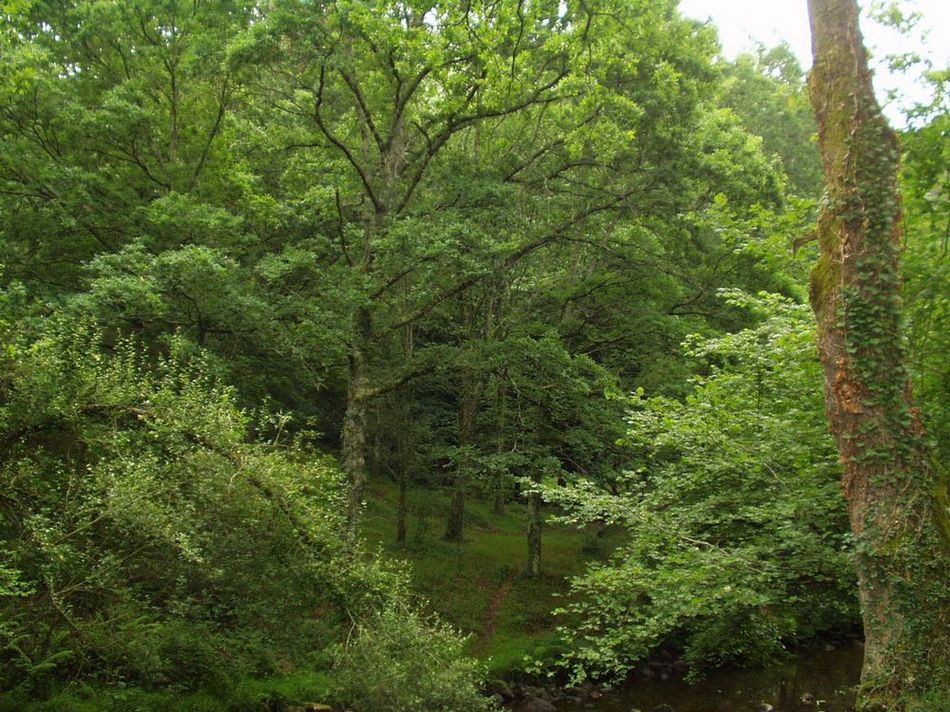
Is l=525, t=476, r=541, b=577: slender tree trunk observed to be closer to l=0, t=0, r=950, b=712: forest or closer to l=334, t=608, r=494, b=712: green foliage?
l=0, t=0, r=950, b=712: forest

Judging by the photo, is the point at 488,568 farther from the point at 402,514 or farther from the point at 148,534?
the point at 148,534

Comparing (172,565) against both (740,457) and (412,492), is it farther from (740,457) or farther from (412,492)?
(412,492)

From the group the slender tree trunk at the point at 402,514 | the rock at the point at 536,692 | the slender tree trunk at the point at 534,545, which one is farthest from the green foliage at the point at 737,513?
the slender tree trunk at the point at 402,514

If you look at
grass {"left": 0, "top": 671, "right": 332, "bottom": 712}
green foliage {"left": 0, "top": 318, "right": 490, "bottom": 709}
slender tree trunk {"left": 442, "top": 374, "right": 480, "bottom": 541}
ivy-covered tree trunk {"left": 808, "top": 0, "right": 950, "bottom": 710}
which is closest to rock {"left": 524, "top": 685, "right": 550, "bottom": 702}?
grass {"left": 0, "top": 671, "right": 332, "bottom": 712}

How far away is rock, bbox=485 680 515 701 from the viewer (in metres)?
14.4

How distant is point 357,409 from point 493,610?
5.91 metres

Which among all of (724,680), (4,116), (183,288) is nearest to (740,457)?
(724,680)

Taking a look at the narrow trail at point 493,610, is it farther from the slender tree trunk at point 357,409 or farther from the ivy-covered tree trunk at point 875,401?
the ivy-covered tree trunk at point 875,401

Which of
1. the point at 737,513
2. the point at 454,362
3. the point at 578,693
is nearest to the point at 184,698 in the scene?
the point at 578,693

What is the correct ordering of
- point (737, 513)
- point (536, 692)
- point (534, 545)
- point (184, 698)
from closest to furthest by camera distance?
point (737, 513) < point (184, 698) < point (536, 692) < point (534, 545)

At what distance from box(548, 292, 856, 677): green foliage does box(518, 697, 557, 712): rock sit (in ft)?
15.1

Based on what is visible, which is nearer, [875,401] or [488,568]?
[875,401]

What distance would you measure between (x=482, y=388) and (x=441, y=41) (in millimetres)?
8937

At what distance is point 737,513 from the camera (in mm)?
9203
